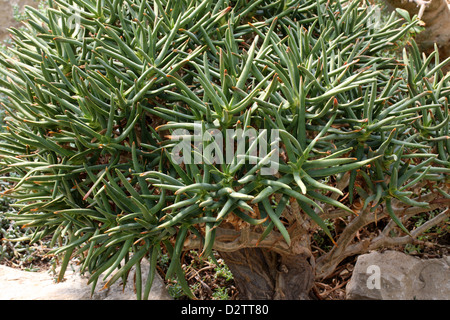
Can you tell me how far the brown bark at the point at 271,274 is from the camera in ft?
6.42

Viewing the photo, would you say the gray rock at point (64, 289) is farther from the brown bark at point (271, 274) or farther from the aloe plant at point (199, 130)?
the aloe plant at point (199, 130)

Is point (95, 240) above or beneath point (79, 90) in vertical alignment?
beneath

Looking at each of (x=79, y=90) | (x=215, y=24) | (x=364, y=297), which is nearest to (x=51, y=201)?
(x=79, y=90)

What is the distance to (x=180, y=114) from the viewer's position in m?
1.33

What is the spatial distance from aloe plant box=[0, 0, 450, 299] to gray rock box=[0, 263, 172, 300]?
59 centimetres

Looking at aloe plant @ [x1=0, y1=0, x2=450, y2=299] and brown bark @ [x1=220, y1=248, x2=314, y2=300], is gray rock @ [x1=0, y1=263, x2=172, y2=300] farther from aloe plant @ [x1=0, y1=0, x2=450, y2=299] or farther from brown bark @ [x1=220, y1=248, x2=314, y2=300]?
aloe plant @ [x1=0, y1=0, x2=450, y2=299]

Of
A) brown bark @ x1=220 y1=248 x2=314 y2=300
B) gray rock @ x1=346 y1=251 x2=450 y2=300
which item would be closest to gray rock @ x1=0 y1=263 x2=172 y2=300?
brown bark @ x1=220 y1=248 x2=314 y2=300

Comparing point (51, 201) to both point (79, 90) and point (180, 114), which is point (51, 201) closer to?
point (79, 90)

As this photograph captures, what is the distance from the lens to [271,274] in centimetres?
202

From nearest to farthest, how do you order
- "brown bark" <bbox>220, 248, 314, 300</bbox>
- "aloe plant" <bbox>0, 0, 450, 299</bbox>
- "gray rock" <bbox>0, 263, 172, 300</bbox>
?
"aloe plant" <bbox>0, 0, 450, 299</bbox> → "brown bark" <bbox>220, 248, 314, 300</bbox> → "gray rock" <bbox>0, 263, 172, 300</bbox>

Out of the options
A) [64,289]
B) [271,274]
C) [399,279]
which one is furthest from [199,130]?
[399,279]

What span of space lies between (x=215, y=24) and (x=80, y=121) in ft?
1.90

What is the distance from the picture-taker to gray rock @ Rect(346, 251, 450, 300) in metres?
2.18
